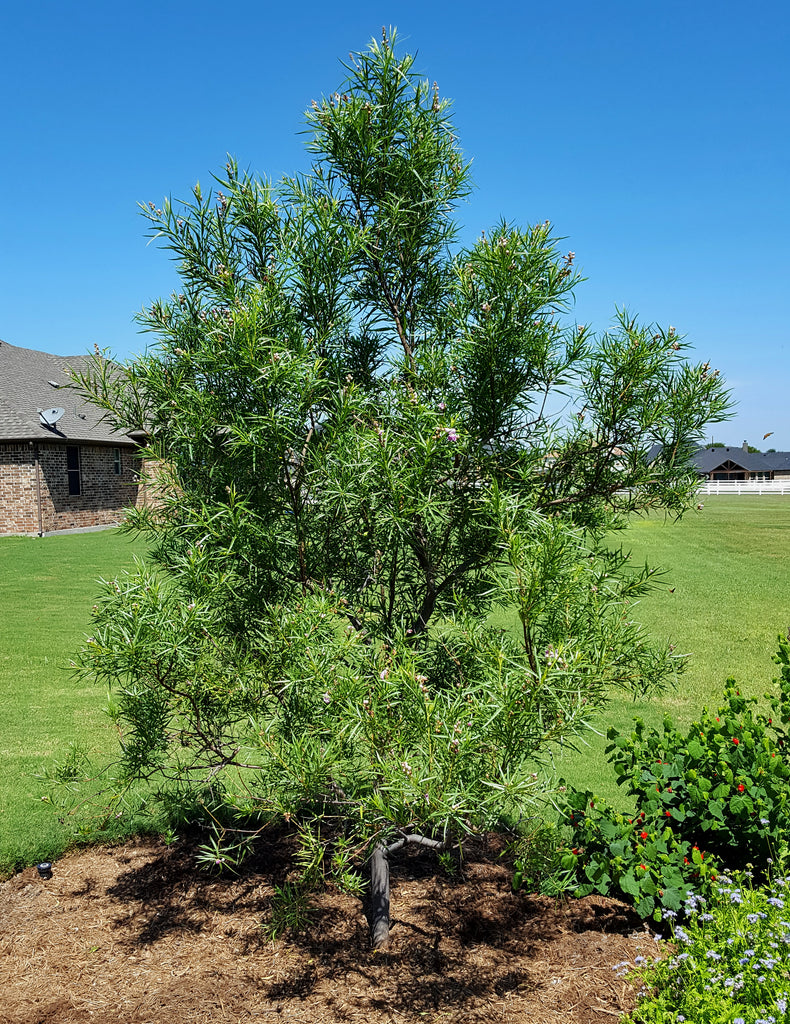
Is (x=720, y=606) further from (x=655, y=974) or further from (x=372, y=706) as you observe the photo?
(x=372, y=706)

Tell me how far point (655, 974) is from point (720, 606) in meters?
10.9

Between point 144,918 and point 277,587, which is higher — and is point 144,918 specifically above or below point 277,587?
below

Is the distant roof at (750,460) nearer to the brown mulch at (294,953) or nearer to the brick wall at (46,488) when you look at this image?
the brick wall at (46,488)

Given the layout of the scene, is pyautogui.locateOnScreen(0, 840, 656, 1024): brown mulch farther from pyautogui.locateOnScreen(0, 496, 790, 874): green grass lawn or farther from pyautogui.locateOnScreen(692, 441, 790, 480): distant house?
pyautogui.locateOnScreen(692, 441, 790, 480): distant house

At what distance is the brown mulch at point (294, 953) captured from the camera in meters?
3.32

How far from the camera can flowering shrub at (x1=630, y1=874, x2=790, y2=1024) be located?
8.70 feet

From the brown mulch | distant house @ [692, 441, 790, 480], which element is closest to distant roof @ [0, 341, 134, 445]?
the brown mulch

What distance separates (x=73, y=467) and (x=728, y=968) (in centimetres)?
2760

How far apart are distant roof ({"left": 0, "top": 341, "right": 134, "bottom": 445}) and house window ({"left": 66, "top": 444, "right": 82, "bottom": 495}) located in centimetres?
56

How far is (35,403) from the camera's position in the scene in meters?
27.2

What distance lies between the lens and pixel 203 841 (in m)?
4.82

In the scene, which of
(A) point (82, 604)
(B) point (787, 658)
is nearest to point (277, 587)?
(B) point (787, 658)

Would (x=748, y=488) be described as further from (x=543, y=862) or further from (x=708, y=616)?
(x=543, y=862)

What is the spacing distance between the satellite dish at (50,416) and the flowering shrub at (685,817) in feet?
82.7
